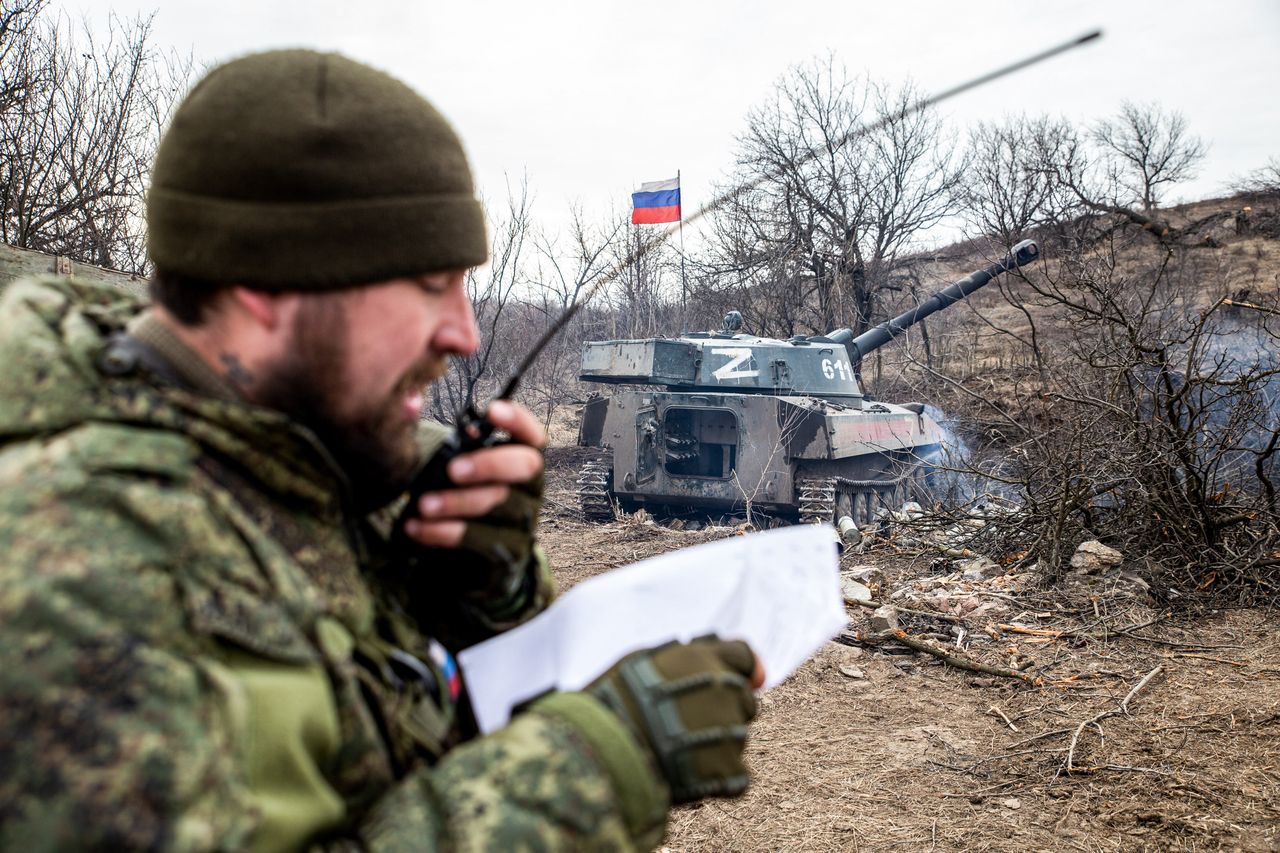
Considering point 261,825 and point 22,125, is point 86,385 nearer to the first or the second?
point 261,825

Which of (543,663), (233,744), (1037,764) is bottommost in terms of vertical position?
(1037,764)

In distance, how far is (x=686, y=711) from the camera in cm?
111

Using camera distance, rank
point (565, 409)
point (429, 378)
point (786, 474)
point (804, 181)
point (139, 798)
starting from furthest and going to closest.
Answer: point (565, 409) < point (804, 181) < point (786, 474) < point (429, 378) < point (139, 798)

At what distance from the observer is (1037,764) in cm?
387

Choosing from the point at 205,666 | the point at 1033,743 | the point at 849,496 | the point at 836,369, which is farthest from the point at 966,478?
the point at 205,666

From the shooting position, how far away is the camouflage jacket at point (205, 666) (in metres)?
0.77

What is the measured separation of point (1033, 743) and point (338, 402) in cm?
394

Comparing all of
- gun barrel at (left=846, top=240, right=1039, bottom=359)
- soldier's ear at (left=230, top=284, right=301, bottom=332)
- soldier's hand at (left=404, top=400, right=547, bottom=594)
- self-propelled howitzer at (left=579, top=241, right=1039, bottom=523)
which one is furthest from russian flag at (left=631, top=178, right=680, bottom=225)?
soldier's ear at (left=230, top=284, right=301, bottom=332)

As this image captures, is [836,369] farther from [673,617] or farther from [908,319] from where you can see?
[673,617]

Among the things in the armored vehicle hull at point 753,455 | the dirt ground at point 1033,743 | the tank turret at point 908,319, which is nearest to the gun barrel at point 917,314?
the tank turret at point 908,319

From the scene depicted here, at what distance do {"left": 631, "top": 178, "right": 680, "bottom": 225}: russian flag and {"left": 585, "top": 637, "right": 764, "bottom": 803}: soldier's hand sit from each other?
11799 mm

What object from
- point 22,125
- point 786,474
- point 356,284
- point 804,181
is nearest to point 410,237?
point 356,284

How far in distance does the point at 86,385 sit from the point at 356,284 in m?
0.31

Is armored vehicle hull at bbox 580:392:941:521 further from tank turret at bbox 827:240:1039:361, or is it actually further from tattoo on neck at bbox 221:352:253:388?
tattoo on neck at bbox 221:352:253:388
